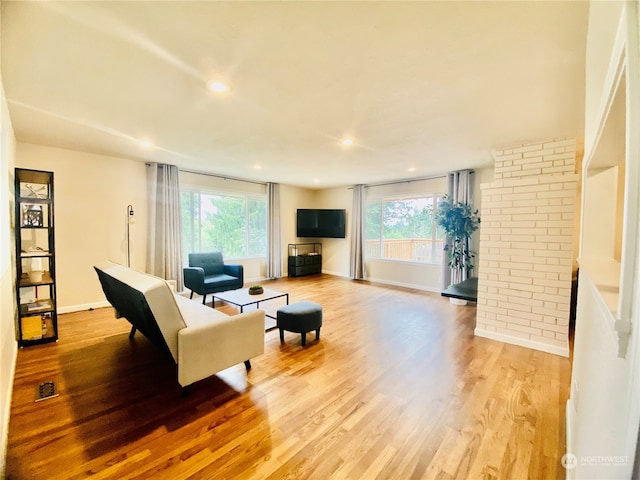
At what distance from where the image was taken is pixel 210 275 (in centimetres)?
508

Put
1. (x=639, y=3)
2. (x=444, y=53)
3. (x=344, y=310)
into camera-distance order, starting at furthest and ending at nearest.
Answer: (x=344, y=310) → (x=444, y=53) → (x=639, y=3)

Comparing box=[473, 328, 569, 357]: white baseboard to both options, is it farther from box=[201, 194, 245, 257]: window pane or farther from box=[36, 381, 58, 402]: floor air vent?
box=[201, 194, 245, 257]: window pane

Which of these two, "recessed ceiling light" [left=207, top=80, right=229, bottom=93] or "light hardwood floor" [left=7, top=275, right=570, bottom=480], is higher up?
"recessed ceiling light" [left=207, top=80, right=229, bottom=93]

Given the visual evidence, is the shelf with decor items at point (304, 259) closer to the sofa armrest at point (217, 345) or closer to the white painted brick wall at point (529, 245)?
the white painted brick wall at point (529, 245)

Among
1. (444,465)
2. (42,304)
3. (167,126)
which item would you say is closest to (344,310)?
(444,465)

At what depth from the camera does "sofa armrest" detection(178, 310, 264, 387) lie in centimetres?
201

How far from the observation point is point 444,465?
1.53m

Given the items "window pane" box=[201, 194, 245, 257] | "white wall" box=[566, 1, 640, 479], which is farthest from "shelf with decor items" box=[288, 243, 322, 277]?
"white wall" box=[566, 1, 640, 479]

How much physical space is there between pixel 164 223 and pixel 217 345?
11.6ft

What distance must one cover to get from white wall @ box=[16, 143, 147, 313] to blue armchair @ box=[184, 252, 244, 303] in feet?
3.11

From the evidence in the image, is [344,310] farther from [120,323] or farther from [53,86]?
[53,86]

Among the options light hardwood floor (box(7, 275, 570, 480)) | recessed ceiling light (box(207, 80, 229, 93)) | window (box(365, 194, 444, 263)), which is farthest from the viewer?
window (box(365, 194, 444, 263))

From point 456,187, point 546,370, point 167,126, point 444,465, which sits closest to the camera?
point 444,465

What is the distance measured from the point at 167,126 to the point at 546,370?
456 centimetres
